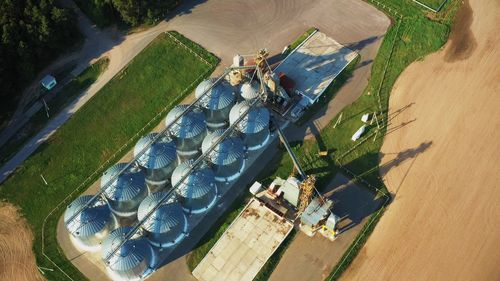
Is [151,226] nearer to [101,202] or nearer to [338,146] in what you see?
[101,202]

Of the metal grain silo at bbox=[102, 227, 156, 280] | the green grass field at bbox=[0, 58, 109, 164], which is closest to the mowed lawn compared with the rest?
the green grass field at bbox=[0, 58, 109, 164]

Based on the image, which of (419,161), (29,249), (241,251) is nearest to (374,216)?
(419,161)

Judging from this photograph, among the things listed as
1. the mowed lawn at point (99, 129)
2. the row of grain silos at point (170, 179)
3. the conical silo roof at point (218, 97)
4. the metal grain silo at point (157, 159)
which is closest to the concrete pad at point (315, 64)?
the row of grain silos at point (170, 179)

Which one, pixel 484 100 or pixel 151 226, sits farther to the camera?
pixel 484 100

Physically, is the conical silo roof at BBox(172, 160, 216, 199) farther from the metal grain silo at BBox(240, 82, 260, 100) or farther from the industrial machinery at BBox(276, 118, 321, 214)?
the metal grain silo at BBox(240, 82, 260, 100)

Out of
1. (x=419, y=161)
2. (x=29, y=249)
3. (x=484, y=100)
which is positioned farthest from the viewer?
(x=484, y=100)

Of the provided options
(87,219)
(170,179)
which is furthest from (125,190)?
(170,179)
